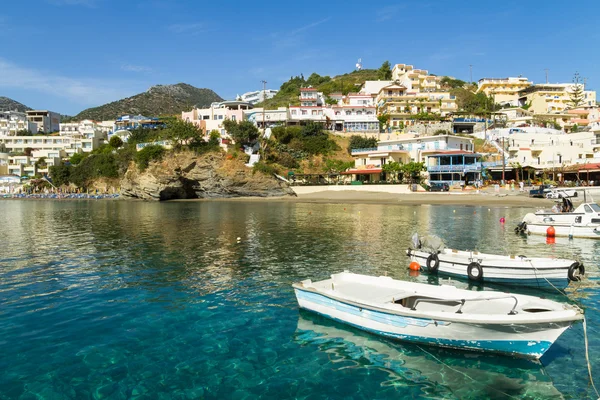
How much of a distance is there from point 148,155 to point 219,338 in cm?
8362

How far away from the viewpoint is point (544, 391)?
9102 millimetres

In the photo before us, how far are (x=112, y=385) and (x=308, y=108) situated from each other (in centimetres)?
10034

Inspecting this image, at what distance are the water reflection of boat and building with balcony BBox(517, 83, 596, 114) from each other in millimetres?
131402

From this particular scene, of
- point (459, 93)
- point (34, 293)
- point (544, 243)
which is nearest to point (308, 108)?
point (459, 93)

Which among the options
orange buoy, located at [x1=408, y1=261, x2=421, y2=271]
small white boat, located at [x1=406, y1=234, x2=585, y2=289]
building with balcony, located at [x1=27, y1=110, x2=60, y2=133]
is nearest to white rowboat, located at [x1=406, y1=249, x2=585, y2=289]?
small white boat, located at [x1=406, y1=234, x2=585, y2=289]

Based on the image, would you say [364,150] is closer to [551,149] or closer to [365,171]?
[365,171]

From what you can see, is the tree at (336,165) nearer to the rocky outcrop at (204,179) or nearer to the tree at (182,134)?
the rocky outcrop at (204,179)

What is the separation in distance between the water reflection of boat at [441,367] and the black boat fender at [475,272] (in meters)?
7.86

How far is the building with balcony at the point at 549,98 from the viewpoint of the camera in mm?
125875

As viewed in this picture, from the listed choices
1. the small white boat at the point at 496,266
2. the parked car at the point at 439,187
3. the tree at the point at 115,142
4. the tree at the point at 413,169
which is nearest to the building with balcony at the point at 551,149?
the parked car at the point at 439,187

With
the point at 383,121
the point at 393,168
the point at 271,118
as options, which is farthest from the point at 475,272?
the point at 383,121

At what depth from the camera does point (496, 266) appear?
17.6 m

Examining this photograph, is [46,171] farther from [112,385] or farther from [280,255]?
[112,385]

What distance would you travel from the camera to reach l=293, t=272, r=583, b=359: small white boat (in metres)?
10.0
